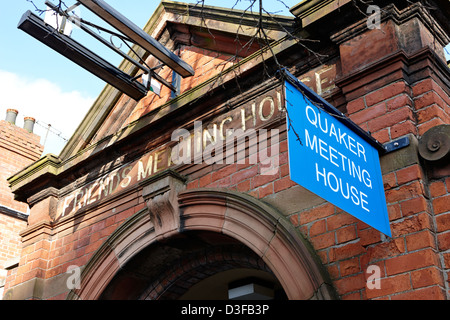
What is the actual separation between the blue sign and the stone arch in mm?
782

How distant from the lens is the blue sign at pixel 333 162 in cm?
312

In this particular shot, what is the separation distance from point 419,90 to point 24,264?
521 centimetres

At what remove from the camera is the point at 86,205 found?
21.5 feet

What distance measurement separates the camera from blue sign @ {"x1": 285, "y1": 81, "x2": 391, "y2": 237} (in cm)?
312

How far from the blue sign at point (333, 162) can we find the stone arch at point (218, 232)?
0.78 metres

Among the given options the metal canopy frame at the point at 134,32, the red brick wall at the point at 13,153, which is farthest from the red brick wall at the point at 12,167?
the metal canopy frame at the point at 134,32

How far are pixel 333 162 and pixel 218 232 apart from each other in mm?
1896

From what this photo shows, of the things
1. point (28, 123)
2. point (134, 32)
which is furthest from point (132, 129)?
point (28, 123)

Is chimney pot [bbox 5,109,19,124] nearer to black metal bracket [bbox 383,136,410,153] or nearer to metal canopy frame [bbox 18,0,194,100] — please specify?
metal canopy frame [bbox 18,0,194,100]

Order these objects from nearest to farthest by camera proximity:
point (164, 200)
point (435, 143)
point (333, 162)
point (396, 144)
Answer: point (333, 162), point (435, 143), point (396, 144), point (164, 200)

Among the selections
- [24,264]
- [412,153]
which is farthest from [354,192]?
[24,264]

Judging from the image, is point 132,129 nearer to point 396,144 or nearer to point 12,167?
point 396,144

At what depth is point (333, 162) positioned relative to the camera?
131 inches

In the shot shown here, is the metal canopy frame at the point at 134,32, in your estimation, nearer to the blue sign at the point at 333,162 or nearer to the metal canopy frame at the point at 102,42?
the metal canopy frame at the point at 102,42
